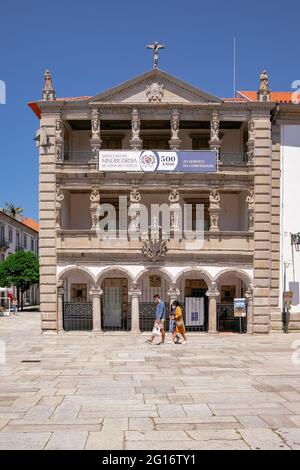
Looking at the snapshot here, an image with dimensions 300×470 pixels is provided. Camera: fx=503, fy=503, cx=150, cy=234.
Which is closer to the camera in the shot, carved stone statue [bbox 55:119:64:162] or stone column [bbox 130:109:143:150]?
Answer: stone column [bbox 130:109:143:150]

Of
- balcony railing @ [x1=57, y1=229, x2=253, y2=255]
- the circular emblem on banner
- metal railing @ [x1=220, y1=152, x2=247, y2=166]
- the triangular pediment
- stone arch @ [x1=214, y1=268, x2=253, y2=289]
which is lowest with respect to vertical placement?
stone arch @ [x1=214, y1=268, x2=253, y2=289]

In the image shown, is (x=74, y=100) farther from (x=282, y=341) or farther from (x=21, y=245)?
(x=21, y=245)

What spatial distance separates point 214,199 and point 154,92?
5.80m

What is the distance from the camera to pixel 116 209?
25469 mm

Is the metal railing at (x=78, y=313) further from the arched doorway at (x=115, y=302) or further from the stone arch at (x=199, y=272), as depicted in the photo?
the stone arch at (x=199, y=272)

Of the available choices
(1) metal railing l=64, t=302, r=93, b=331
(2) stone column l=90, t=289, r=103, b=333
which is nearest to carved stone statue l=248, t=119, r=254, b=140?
(2) stone column l=90, t=289, r=103, b=333

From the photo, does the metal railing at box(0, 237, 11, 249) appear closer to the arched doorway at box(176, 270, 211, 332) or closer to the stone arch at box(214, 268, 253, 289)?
the arched doorway at box(176, 270, 211, 332)

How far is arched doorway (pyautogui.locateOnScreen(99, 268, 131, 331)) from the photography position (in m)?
25.3

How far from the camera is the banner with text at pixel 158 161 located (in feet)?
77.2

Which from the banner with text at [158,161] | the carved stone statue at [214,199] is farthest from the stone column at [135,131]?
the carved stone statue at [214,199]

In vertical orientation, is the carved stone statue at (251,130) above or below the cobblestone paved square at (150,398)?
above

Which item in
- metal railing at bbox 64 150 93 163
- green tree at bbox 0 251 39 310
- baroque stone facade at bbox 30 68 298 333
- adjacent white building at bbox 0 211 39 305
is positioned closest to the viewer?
baroque stone facade at bbox 30 68 298 333

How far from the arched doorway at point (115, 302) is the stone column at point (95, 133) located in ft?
19.6

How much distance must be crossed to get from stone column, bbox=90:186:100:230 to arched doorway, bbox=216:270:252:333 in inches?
249
